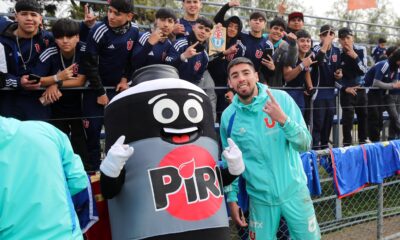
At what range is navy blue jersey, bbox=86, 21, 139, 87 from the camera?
427 cm

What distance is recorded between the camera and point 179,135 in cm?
285

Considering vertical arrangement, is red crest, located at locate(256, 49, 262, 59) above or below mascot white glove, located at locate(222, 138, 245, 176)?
above

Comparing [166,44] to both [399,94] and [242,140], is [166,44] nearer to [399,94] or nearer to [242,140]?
[242,140]

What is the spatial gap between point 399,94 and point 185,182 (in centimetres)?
583

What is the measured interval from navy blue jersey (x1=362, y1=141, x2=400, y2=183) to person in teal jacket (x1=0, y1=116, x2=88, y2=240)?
12.9 feet

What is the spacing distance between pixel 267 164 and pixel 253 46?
2.62 metres

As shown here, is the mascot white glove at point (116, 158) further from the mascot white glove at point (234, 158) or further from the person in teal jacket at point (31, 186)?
the mascot white glove at point (234, 158)

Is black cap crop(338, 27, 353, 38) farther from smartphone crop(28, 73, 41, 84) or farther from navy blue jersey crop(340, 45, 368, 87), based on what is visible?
smartphone crop(28, 73, 41, 84)

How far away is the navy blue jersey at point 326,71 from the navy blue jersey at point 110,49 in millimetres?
2880

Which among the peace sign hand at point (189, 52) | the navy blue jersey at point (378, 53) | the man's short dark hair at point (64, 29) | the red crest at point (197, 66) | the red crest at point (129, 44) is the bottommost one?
the navy blue jersey at point (378, 53)

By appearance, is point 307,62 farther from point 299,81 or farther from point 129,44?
point 129,44

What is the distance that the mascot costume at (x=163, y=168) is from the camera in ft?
8.79

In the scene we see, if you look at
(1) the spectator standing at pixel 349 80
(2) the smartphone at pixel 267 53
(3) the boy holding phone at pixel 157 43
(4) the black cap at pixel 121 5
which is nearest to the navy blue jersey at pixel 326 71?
(1) the spectator standing at pixel 349 80

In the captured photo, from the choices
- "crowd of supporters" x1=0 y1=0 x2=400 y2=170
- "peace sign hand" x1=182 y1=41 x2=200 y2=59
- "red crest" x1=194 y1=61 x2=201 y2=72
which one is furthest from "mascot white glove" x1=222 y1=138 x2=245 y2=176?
"red crest" x1=194 y1=61 x2=201 y2=72
